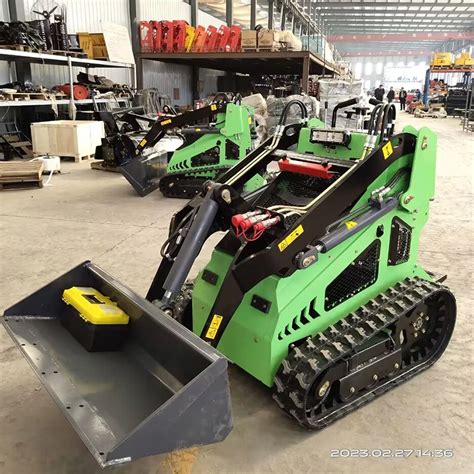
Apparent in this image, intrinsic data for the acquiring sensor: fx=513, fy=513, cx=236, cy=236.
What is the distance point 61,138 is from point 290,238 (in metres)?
8.08

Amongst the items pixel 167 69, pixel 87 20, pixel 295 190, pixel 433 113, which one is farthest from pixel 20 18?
pixel 433 113

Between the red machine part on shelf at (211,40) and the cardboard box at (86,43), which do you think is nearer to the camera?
the cardboard box at (86,43)

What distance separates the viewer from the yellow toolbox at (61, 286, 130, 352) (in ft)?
7.47

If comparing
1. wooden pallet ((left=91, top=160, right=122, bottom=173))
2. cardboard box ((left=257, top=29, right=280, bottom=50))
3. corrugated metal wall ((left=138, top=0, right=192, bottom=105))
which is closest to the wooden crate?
wooden pallet ((left=91, top=160, right=122, bottom=173))

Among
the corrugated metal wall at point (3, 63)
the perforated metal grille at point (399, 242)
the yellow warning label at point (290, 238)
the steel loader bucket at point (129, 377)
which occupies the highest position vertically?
the corrugated metal wall at point (3, 63)

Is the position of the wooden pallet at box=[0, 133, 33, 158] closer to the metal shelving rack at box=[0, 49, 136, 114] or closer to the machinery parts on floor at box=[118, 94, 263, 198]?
the metal shelving rack at box=[0, 49, 136, 114]

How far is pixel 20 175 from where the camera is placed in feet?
23.8

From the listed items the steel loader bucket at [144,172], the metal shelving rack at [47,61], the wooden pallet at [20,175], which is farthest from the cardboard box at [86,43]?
the steel loader bucket at [144,172]

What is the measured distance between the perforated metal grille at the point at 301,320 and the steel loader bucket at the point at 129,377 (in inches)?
22.6

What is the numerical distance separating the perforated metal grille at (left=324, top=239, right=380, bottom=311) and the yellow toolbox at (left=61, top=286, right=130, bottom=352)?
1.01m

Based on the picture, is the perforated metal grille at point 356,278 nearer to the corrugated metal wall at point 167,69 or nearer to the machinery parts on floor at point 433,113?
the corrugated metal wall at point 167,69

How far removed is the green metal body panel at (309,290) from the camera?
2.35m

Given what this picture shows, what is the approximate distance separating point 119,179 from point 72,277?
18.6ft

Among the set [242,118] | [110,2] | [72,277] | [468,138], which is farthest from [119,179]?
[468,138]
